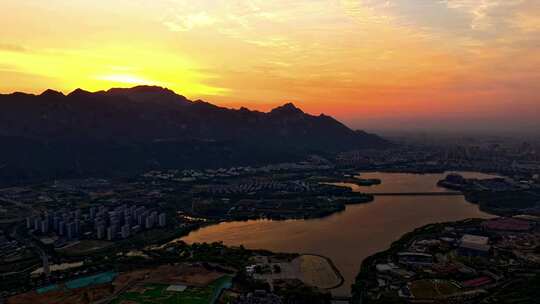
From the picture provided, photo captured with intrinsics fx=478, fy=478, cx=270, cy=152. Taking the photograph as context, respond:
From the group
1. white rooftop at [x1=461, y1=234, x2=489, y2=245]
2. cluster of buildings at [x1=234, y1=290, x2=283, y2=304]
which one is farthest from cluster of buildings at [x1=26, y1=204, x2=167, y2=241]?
white rooftop at [x1=461, y1=234, x2=489, y2=245]

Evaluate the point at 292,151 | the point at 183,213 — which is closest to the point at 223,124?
the point at 292,151

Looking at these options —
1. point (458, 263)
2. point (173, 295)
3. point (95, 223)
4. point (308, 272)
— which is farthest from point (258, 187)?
point (173, 295)

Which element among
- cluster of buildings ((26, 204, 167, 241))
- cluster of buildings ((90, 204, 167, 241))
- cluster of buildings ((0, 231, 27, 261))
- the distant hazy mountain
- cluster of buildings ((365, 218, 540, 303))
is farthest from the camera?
the distant hazy mountain

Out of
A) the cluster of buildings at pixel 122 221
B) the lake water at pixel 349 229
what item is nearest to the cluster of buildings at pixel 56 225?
the cluster of buildings at pixel 122 221

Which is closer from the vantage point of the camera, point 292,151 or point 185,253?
point 185,253

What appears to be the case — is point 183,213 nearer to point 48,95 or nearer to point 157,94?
point 48,95

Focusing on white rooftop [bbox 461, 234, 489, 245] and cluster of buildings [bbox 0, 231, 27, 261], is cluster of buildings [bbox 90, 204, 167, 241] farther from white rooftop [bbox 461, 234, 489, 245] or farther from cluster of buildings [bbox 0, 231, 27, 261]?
white rooftop [bbox 461, 234, 489, 245]
